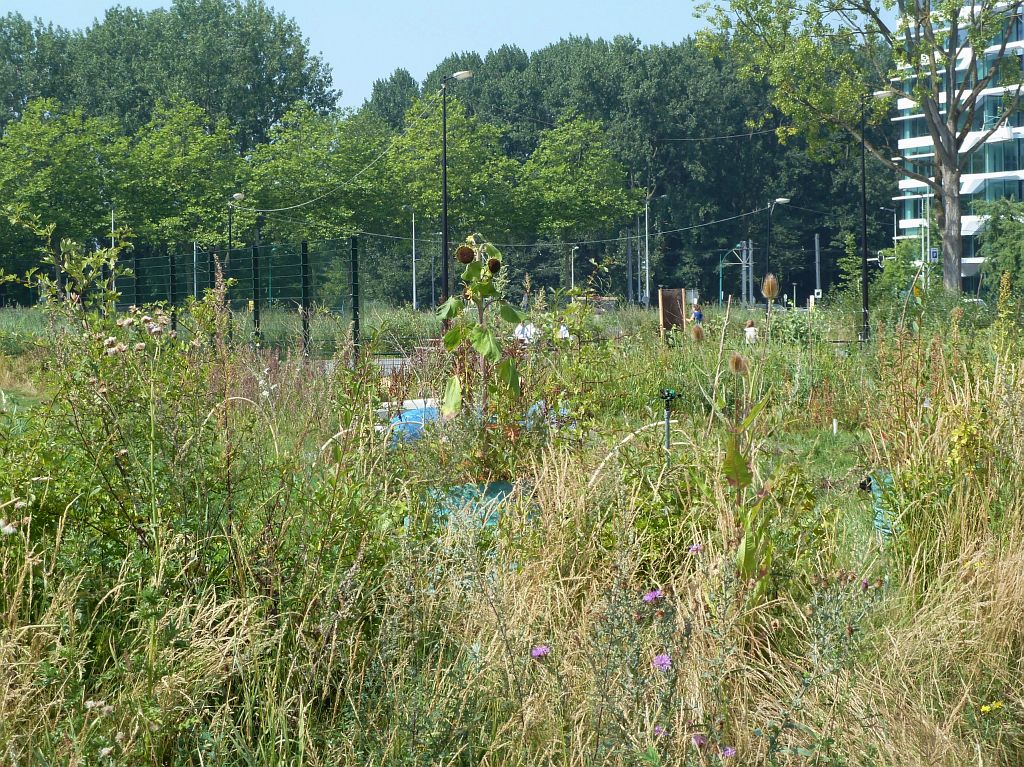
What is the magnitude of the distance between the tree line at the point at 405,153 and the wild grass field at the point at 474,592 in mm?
24065

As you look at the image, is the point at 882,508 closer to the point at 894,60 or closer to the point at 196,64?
the point at 894,60

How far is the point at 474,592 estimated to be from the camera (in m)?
3.00

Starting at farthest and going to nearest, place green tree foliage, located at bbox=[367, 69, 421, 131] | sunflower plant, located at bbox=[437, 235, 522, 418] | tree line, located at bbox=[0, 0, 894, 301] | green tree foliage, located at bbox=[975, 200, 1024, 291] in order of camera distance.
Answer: green tree foliage, located at bbox=[367, 69, 421, 131] < tree line, located at bbox=[0, 0, 894, 301] < green tree foliage, located at bbox=[975, 200, 1024, 291] < sunflower plant, located at bbox=[437, 235, 522, 418]

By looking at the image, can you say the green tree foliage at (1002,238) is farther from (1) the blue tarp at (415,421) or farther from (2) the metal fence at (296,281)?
(1) the blue tarp at (415,421)

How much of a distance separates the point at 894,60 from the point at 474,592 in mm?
26416

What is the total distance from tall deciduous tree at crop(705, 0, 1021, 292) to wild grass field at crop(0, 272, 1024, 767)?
22577 mm

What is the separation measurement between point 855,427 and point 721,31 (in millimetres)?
19969

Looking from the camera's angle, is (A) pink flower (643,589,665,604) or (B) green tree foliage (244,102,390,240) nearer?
(A) pink flower (643,589,665,604)

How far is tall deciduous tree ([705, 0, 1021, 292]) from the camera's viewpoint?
24.6 meters

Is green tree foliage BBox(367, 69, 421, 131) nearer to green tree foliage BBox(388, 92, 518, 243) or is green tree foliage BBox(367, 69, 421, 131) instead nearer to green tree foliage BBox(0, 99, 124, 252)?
green tree foliage BBox(388, 92, 518, 243)

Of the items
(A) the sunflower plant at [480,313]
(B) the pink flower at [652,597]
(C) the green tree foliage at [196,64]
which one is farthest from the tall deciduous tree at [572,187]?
(B) the pink flower at [652,597]

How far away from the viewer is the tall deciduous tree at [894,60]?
24.6m

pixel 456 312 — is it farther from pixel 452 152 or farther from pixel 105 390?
pixel 452 152

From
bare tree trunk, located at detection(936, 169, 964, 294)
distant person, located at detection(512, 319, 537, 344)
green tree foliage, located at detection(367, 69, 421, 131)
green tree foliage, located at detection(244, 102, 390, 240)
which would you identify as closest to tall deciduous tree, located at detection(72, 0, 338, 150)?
green tree foliage, located at detection(367, 69, 421, 131)
